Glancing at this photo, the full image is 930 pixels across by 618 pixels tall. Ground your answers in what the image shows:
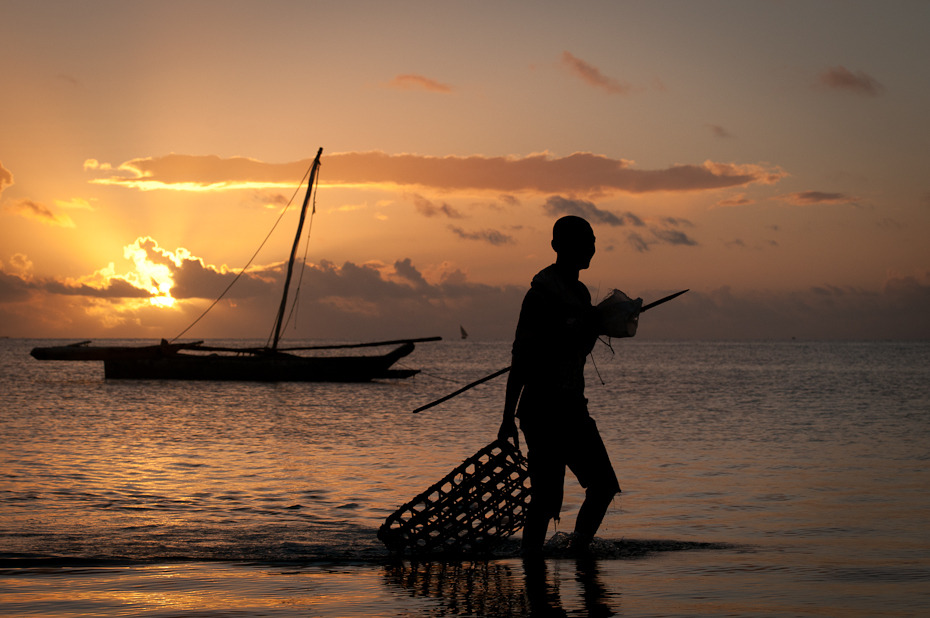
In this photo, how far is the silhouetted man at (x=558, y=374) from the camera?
5.74 meters

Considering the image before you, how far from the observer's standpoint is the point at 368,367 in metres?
49.1

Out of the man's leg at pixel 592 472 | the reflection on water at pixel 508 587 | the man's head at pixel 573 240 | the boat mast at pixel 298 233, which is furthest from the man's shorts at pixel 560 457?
the boat mast at pixel 298 233

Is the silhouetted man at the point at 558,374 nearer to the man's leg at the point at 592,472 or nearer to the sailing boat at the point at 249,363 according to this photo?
the man's leg at the point at 592,472

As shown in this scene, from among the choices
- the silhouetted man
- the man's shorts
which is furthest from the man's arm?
the man's shorts

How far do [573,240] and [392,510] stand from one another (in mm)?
4885

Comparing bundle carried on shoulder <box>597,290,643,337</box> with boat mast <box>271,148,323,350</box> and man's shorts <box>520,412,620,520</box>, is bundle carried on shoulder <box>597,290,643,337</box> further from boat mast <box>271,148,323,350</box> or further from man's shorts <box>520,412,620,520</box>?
boat mast <box>271,148,323,350</box>

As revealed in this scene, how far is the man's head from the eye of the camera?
5848 millimetres

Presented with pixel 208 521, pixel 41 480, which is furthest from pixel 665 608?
pixel 41 480

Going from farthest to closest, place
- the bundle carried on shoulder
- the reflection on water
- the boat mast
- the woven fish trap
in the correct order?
the boat mast
the woven fish trap
the bundle carried on shoulder
the reflection on water

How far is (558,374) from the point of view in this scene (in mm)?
5801

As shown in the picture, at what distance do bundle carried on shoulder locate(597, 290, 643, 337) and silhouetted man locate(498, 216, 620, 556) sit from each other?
0.17 ft

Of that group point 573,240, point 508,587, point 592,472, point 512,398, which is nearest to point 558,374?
point 512,398

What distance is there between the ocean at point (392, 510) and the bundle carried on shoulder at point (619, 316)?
1.49 metres

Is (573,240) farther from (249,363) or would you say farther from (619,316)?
(249,363)
